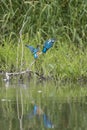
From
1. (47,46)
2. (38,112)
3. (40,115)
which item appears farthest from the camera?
(47,46)

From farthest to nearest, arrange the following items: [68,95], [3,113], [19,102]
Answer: [68,95], [19,102], [3,113]

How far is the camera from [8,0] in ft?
23.9

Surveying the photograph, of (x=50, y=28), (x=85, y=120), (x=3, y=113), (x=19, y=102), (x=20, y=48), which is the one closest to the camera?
(x=85, y=120)

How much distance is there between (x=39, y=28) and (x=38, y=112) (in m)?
3.17

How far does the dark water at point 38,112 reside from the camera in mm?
3430

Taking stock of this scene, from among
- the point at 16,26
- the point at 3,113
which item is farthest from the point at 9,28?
the point at 3,113

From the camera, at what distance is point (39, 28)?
6938 mm

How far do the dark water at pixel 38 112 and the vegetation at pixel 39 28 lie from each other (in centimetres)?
133

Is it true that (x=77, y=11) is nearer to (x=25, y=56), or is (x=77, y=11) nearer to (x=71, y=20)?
(x=71, y=20)

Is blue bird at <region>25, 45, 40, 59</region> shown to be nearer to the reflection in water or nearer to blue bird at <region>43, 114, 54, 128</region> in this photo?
the reflection in water

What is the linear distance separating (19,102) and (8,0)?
10.6 ft

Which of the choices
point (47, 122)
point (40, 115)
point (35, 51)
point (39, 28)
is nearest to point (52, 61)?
point (35, 51)

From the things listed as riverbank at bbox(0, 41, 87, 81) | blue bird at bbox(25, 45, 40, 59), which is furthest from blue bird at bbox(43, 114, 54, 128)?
blue bird at bbox(25, 45, 40, 59)

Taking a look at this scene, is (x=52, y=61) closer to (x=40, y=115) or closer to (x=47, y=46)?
(x=47, y=46)
